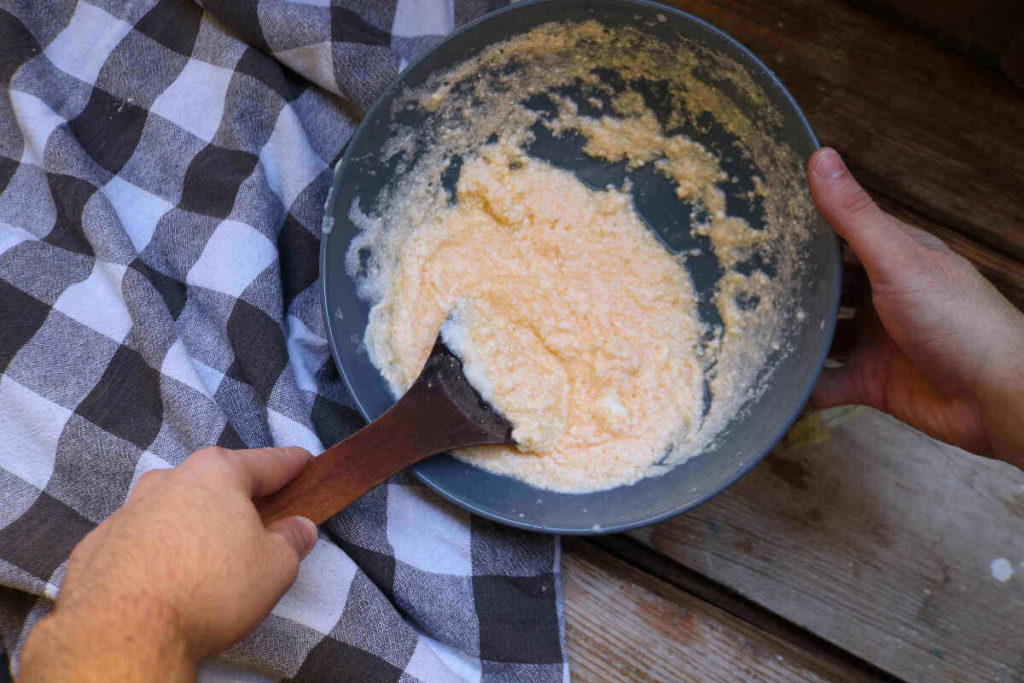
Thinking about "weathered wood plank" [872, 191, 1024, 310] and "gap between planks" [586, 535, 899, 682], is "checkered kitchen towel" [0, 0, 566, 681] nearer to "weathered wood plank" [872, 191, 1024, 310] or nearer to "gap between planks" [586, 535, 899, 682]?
"gap between planks" [586, 535, 899, 682]

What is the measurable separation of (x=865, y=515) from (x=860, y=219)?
450mm

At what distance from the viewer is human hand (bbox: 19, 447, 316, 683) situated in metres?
0.74

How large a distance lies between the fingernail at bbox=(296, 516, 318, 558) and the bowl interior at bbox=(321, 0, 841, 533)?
0.51 ft

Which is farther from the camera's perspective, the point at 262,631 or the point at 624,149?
the point at 624,149

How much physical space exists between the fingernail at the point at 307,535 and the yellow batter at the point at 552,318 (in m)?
0.23

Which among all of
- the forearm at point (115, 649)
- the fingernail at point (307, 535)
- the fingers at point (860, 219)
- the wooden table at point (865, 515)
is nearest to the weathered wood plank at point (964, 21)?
the wooden table at point (865, 515)

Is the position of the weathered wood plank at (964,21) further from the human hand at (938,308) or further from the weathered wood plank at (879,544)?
the weathered wood plank at (879,544)

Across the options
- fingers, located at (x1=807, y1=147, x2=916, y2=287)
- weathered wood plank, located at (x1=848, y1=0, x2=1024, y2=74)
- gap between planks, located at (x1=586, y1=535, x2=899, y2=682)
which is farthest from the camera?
gap between planks, located at (x1=586, y1=535, x2=899, y2=682)

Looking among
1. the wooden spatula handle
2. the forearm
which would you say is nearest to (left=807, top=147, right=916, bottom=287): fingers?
the wooden spatula handle

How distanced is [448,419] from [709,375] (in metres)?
0.37

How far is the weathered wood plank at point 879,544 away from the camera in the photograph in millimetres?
1036

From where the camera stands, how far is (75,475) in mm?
954

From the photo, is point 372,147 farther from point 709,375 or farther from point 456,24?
point 709,375

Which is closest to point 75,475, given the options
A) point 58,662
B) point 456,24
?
point 58,662
